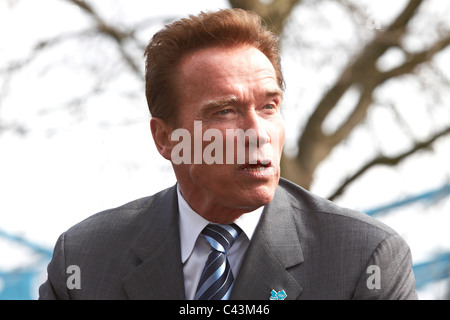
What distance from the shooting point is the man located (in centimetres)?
270

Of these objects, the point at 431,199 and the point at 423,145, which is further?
the point at 423,145

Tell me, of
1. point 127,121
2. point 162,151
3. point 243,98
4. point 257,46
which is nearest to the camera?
point 243,98

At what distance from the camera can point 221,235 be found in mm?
2869

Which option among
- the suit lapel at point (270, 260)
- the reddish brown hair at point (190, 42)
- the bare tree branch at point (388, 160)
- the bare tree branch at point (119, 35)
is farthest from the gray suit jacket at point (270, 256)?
the bare tree branch at point (119, 35)

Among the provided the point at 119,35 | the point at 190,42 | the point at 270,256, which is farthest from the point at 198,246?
the point at 119,35

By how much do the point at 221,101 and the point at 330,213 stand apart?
2.25ft

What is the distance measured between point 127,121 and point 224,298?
4.89m

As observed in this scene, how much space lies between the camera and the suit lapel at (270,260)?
2.71 m

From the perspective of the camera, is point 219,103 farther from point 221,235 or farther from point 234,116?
Answer: point 221,235

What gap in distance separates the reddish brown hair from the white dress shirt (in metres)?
0.48

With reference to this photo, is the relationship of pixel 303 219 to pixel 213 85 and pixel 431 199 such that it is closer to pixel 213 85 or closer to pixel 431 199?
pixel 213 85

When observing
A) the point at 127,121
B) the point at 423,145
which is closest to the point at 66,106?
the point at 127,121

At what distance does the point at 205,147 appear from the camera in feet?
9.16

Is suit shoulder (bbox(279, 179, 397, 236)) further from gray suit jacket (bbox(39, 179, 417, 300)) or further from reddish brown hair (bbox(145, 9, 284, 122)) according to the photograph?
reddish brown hair (bbox(145, 9, 284, 122))
